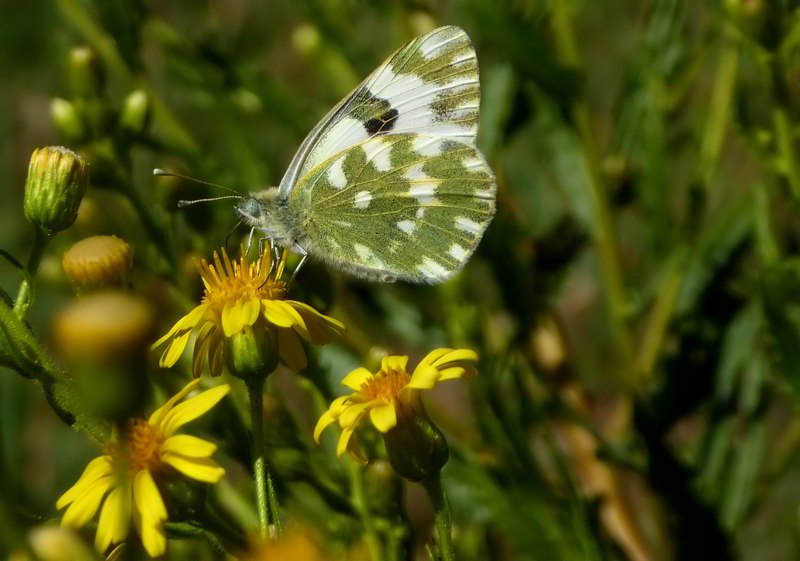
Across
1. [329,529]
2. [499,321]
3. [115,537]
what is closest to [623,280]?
[499,321]

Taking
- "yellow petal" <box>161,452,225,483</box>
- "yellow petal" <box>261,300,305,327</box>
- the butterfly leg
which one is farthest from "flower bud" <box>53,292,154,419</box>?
the butterfly leg

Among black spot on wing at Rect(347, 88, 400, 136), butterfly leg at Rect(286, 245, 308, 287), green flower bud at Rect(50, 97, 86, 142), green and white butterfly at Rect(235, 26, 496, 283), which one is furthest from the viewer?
black spot on wing at Rect(347, 88, 400, 136)

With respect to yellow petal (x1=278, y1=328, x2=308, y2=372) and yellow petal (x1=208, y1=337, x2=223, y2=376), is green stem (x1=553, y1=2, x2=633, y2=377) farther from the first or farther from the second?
yellow petal (x1=208, y1=337, x2=223, y2=376)

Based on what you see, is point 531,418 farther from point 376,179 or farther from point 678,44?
point 678,44

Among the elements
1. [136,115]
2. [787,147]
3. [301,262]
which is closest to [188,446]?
[301,262]

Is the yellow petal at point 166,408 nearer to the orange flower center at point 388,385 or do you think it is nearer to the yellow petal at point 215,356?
the yellow petal at point 215,356

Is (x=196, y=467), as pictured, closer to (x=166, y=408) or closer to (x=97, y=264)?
(x=166, y=408)
